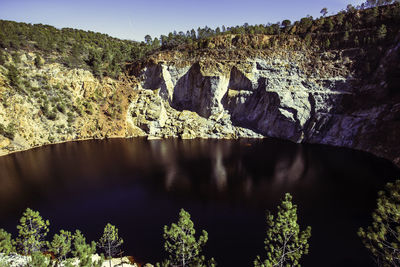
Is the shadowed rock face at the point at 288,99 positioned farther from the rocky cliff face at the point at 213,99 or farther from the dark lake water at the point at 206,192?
the dark lake water at the point at 206,192

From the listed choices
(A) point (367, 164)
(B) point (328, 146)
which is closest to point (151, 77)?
(B) point (328, 146)

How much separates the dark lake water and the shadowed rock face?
6.20m

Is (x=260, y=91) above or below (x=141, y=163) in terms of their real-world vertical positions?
above

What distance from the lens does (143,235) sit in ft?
79.2

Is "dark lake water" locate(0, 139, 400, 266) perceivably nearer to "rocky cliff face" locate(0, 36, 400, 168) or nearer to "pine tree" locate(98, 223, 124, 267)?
"pine tree" locate(98, 223, 124, 267)

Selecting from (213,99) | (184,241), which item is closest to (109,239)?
(184,241)

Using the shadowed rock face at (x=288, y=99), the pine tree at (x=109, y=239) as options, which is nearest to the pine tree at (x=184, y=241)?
the pine tree at (x=109, y=239)

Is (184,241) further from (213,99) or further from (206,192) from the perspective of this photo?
(213,99)

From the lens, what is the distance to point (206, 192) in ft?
108

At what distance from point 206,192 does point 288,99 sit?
42.6 metres

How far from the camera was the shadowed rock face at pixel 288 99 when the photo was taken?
51938mm

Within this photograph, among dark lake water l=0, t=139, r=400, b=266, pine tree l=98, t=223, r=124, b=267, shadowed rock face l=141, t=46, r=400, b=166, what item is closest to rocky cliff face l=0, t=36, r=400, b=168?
shadowed rock face l=141, t=46, r=400, b=166

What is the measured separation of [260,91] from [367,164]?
34.1 m

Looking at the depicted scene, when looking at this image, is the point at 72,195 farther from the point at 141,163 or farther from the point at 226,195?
the point at 226,195
